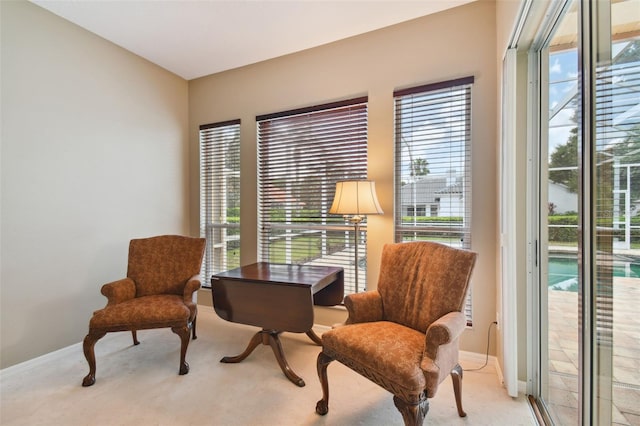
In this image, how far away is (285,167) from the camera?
2.96 metres

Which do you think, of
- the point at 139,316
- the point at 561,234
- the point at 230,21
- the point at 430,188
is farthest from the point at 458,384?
the point at 230,21

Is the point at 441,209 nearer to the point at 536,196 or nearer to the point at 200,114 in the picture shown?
the point at 536,196

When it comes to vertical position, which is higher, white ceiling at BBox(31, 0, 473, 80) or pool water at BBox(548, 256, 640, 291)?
white ceiling at BBox(31, 0, 473, 80)

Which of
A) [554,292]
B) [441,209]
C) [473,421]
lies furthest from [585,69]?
[473,421]

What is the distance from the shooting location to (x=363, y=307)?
5.86ft

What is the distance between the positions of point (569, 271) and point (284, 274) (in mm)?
1679

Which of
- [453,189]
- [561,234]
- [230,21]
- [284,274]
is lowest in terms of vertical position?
[284,274]

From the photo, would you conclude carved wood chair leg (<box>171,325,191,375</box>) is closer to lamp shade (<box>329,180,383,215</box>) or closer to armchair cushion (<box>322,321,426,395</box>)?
armchair cushion (<box>322,321,426,395</box>)

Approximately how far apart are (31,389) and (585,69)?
11.2 ft

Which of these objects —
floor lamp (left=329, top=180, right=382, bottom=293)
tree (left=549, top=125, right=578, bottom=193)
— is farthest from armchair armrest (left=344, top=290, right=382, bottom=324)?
tree (left=549, top=125, right=578, bottom=193)

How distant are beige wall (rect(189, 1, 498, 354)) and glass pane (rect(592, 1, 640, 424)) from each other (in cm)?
118

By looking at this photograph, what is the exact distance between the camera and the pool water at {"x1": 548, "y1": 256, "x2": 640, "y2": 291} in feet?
2.78

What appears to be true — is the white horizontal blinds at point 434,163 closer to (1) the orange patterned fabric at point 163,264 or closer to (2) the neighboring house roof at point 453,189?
(2) the neighboring house roof at point 453,189

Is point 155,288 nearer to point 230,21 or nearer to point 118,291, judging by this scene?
point 118,291
